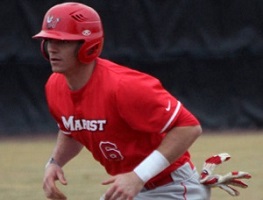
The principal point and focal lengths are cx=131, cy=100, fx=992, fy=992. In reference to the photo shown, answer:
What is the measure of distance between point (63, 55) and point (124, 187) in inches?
29.9

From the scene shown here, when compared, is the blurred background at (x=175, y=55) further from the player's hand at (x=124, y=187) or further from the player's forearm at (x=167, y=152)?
the player's hand at (x=124, y=187)

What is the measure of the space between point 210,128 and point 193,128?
7530 millimetres

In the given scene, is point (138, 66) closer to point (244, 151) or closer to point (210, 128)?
point (210, 128)

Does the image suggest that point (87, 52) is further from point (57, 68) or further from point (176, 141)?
point (176, 141)

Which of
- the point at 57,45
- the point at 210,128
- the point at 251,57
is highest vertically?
the point at 57,45

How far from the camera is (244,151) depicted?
10531 millimetres

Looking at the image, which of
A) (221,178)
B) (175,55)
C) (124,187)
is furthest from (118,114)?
(175,55)

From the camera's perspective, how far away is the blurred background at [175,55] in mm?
12086

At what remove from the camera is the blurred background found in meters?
12.1

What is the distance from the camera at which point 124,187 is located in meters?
4.46

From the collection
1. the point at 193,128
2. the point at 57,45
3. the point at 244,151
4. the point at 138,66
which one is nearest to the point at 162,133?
the point at 193,128

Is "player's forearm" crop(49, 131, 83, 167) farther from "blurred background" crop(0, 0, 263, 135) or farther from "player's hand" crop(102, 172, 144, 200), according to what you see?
"blurred background" crop(0, 0, 263, 135)

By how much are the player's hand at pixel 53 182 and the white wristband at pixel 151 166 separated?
0.55 meters

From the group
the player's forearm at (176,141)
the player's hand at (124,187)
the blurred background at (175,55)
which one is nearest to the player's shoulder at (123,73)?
the player's forearm at (176,141)
